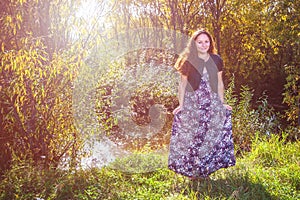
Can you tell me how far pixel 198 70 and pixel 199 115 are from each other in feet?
1.43

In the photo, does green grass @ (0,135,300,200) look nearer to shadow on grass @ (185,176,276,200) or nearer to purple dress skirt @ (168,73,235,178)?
shadow on grass @ (185,176,276,200)

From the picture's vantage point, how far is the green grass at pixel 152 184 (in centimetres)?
347

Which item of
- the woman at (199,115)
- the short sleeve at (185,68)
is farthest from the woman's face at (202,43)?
the short sleeve at (185,68)

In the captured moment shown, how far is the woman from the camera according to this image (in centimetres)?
392

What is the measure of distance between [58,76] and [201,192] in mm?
1651

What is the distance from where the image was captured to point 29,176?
11.9 feet

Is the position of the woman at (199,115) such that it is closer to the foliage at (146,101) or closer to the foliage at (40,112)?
the foliage at (40,112)

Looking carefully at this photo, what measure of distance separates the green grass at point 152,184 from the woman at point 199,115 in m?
0.16

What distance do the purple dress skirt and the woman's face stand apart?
0.79 feet

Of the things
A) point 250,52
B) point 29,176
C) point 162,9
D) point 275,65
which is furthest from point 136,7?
point 29,176

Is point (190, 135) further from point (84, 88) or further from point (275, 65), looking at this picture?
point (275, 65)

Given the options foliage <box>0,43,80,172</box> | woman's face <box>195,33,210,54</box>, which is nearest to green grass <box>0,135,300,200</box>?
foliage <box>0,43,80,172</box>

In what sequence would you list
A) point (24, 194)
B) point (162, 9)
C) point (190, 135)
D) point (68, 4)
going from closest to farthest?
1. point (24, 194)
2. point (68, 4)
3. point (190, 135)
4. point (162, 9)

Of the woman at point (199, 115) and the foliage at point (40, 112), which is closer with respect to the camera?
the foliage at point (40, 112)
